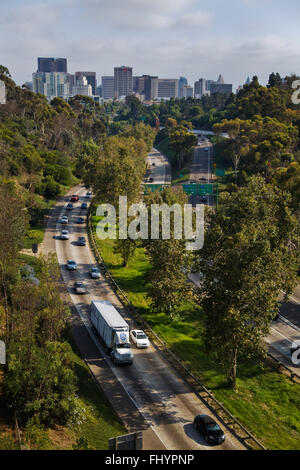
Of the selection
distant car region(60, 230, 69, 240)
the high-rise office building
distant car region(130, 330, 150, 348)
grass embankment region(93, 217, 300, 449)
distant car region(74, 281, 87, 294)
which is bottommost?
grass embankment region(93, 217, 300, 449)

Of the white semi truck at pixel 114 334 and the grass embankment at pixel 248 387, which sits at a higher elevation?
the white semi truck at pixel 114 334

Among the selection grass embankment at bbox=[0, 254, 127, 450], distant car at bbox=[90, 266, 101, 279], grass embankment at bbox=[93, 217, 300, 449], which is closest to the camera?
grass embankment at bbox=[0, 254, 127, 450]

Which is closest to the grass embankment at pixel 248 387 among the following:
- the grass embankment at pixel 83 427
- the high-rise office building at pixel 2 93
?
the grass embankment at pixel 83 427

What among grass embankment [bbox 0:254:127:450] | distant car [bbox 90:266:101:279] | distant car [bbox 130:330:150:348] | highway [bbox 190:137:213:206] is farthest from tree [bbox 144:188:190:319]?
highway [bbox 190:137:213:206]

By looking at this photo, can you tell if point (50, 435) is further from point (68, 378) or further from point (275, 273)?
point (275, 273)

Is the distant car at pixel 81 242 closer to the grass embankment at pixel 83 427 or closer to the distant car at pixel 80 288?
the distant car at pixel 80 288
